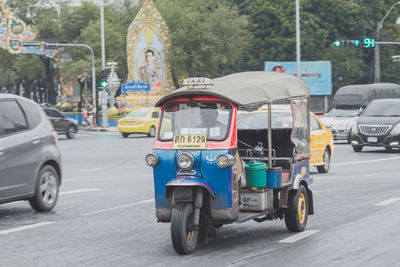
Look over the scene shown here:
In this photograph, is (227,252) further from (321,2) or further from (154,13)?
(321,2)

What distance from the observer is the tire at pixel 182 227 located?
26.0 ft

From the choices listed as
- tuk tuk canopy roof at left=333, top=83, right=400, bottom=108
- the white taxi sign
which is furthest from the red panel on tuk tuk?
tuk tuk canopy roof at left=333, top=83, right=400, bottom=108

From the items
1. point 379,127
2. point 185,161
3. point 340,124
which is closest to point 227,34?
point 340,124

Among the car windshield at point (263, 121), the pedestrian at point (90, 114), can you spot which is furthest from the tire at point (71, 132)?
the car windshield at point (263, 121)

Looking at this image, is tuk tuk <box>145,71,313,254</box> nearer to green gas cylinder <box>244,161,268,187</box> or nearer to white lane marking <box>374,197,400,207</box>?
green gas cylinder <box>244,161,268,187</box>

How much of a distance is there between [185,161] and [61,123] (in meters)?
32.7

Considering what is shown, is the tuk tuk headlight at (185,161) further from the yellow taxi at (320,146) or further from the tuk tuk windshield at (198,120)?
the yellow taxi at (320,146)

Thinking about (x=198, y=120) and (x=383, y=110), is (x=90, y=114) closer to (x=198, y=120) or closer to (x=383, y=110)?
(x=383, y=110)

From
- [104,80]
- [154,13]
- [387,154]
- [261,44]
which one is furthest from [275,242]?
[261,44]

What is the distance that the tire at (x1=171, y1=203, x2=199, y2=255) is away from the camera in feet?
26.0

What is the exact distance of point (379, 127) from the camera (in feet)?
85.4

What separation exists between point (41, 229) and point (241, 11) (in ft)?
222

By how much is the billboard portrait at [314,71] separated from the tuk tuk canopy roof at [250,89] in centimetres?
6118

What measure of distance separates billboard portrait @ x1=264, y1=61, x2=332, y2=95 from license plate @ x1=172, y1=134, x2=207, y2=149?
6272 cm
